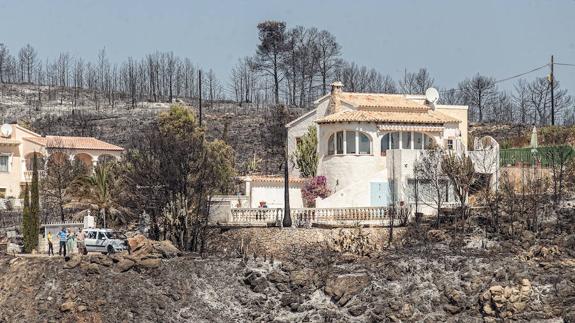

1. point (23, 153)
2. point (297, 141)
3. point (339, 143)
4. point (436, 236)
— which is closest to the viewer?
point (436, 236)

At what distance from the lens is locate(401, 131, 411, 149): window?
57031 mm

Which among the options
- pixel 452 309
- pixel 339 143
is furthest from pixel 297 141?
pixel 452 309

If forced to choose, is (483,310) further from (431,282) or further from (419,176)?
(419,176)

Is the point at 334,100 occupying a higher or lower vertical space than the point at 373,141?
higher

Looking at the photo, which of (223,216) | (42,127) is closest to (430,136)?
(223,216)

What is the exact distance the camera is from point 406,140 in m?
57.2

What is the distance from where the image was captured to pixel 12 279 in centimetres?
4316

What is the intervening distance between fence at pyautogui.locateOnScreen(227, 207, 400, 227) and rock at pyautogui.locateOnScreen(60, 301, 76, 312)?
11587 mm

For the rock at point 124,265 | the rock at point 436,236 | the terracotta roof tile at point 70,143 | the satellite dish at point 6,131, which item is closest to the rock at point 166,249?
the rock at point 124,265

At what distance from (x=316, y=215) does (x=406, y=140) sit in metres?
Result: 9.53

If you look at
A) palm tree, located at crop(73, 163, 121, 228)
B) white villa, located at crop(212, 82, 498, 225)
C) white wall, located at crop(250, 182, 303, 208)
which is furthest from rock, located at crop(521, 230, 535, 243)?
palm tree, located at crop(73, 163, 121, 228)

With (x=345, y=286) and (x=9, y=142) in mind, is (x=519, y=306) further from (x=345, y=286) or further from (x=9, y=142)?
(x=9, y=142)

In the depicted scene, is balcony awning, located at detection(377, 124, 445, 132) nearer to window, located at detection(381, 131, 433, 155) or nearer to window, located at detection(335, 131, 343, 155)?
window, located at detection(381, 131, 433, 155)

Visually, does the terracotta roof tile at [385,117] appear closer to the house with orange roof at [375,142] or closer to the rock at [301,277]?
the house with orange roof at [375,142]
